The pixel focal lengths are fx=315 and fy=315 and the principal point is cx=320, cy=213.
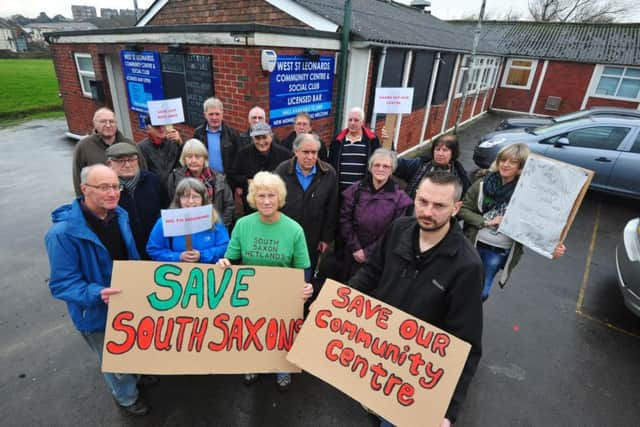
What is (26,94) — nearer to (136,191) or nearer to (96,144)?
(96,144)

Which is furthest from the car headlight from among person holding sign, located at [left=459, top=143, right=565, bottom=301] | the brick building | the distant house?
the distant house

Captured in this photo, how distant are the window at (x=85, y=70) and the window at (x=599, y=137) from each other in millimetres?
11411

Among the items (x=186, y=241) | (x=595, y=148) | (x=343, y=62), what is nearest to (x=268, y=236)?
(x=186, y=241)

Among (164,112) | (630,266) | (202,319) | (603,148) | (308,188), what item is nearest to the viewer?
(202,319)

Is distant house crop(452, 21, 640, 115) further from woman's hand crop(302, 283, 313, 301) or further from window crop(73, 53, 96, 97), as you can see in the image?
woman's hand crop(302, 283, 313, 301)

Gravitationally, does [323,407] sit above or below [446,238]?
below

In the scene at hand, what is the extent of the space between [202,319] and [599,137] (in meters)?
8.59

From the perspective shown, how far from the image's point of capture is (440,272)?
1.68 meters

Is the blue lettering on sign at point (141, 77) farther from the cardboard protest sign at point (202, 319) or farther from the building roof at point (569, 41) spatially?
the building roof at point (569, 41)

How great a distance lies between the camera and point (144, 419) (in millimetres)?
2471

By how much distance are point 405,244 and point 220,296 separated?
49.1 inches

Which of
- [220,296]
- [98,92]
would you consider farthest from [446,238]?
[98,92]

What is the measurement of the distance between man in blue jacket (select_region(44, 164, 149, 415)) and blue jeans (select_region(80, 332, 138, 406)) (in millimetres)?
26

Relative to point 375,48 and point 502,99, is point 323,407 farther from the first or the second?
point 502,99
